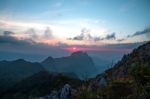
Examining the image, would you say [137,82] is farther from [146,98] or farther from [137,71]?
[146,98]

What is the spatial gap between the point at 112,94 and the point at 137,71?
3.75 m

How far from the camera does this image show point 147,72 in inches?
1032

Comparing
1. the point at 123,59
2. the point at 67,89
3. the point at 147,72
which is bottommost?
the point at 123,59

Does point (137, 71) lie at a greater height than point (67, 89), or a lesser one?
greater

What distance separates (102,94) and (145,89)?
5.88m

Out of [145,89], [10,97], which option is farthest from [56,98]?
[10,97]

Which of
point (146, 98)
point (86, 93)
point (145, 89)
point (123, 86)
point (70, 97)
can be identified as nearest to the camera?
point (146, 98)

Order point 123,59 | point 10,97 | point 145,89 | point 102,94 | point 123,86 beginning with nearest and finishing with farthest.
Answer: point 145,89 → point 102,94 → point 123,86 → point 123,59 → point 10,97

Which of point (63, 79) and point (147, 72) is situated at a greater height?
point (147, 72)

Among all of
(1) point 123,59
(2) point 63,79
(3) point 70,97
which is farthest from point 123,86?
(2) point 63,79

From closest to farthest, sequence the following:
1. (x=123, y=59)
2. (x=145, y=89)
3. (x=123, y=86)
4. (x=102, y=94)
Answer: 1. (x=145, y=89)
2. (x=102, y=94)
3. (x=123, y=86)
4. (x=123, y=59)

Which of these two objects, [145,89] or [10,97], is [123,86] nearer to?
[145,89]

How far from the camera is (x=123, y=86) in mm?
29250

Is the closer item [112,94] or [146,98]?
[146,98]
